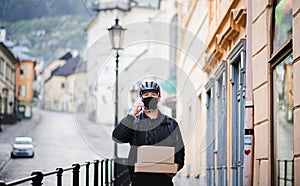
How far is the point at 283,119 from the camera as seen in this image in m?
6.22

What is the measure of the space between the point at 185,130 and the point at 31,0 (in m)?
21.8

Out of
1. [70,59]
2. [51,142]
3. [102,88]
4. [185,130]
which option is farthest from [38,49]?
[185,130]

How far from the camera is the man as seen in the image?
214 inches

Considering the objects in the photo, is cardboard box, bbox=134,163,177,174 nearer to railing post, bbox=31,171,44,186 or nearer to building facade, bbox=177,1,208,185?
railing post, bbox=31,171,44,186

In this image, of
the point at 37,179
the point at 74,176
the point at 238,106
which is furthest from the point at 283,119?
the point at 238,106

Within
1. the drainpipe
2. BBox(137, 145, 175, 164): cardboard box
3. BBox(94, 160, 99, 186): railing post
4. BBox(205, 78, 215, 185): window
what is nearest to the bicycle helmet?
BBox(137, 145, 175, 164): cardboard box

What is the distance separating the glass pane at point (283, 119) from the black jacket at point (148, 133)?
103 cm

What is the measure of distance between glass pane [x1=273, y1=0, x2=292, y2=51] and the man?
1397 mm

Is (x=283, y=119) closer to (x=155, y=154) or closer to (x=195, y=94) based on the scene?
(x=155, y=154)

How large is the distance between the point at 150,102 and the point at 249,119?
2.46 m

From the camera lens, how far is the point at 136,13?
6900 cm

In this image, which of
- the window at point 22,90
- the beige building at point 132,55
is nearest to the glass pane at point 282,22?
the beige building at point 132,55

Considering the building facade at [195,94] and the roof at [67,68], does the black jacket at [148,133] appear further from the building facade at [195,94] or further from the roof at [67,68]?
the roof at [67,68]

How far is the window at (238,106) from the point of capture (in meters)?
8.87
